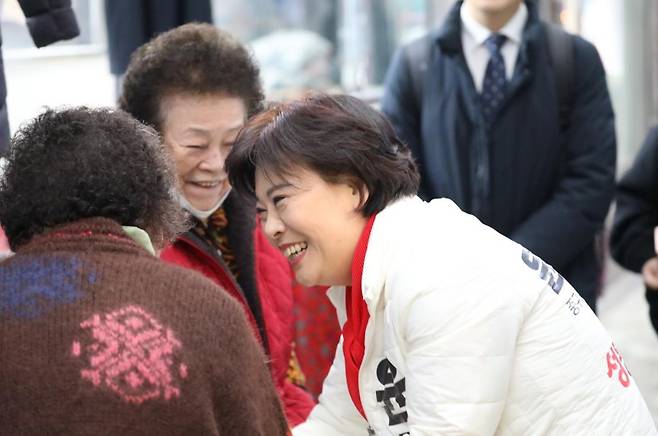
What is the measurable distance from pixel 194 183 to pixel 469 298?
88cm

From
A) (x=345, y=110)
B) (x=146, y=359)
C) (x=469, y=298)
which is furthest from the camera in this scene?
(x=345, y=110)

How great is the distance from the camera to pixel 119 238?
163cm

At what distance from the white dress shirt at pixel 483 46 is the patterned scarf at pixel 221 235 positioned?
1.22 metres

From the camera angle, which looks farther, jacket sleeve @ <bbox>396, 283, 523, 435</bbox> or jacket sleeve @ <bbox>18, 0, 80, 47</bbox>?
jacket sleeve @ <bbox>18, 0, 80, 47</bbox>

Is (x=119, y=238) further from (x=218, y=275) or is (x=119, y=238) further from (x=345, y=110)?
(x=218, y=275)

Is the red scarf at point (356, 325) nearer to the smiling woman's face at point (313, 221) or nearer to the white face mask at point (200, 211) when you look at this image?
the smiling woman's face at point (313, 221)

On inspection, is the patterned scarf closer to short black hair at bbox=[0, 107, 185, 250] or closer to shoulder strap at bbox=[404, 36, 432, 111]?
short black hair at bbox=[0, 107, 185, 250]

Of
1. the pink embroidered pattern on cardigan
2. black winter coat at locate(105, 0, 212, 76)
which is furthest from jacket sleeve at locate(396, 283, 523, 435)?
black winter coat at locate(105, 0, 212, 76)

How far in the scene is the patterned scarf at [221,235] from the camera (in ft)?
8.66

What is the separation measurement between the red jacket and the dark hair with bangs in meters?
0.43

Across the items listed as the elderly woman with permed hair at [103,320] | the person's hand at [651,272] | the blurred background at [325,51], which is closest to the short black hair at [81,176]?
the elderly woman with permed hair at [103,320]

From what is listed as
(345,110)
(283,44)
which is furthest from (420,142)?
(283,44)

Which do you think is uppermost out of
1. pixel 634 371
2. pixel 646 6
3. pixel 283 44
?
pixel 283 44

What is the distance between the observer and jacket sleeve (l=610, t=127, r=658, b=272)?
3.72 m
